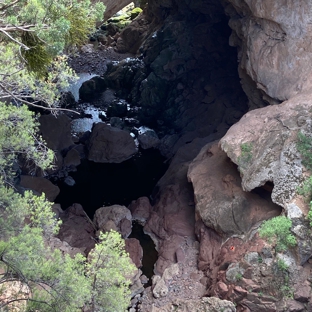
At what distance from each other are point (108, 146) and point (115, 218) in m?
6.17

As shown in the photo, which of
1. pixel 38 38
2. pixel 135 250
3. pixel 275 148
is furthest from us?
pixel 135 250

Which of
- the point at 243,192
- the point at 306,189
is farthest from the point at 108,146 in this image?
the point at 306,189

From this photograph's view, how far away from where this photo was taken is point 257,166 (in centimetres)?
1159

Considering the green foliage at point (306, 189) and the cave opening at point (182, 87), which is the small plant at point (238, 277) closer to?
the green foliage at point (306, 189)

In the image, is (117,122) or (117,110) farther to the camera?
(117,110)

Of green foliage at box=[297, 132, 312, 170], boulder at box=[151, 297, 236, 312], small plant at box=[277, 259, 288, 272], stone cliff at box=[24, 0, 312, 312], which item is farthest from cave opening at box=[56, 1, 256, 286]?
small plant at box=[277, 259, 288, 272]

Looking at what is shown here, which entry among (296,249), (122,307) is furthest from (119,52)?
(122,307)

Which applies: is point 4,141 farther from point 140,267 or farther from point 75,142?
point 75,142

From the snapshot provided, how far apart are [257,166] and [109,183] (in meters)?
9.48

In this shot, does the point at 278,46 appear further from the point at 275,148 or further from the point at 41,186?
the point at 41,186

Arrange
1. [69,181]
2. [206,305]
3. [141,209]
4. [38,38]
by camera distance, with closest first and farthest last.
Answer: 1. [38,38]
2. [206,305]
3. [141,209]
4. [69,181]

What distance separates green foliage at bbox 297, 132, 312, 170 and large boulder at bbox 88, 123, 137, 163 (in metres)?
11.8

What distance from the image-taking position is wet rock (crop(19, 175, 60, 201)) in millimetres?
16766

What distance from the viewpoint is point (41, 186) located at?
1731 centimetres
